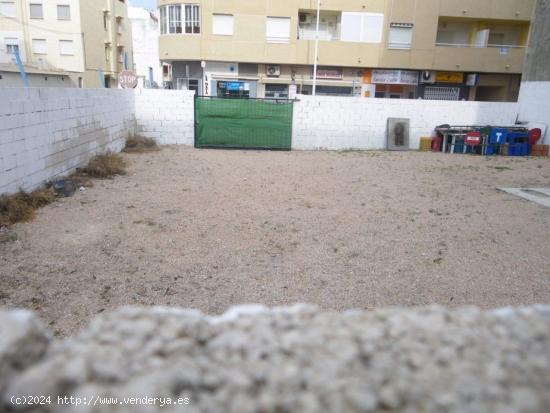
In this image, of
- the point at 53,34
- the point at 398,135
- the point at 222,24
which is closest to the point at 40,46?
the point at 53,34

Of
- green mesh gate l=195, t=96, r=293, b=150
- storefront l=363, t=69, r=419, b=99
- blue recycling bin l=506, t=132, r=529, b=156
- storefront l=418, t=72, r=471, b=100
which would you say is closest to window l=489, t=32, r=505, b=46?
storefront l=418, t=72, r=471, b=100

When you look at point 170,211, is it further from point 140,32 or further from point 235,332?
point 140,32

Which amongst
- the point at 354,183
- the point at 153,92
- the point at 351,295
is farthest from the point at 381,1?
the point at 351,295

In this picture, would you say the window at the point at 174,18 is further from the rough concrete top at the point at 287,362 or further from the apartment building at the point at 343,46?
the rough concrete top at the point at 287,362

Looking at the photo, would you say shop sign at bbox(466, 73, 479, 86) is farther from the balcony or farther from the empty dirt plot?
the empty dirt plot

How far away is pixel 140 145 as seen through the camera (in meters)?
14.7

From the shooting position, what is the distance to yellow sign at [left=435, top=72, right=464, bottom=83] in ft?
105

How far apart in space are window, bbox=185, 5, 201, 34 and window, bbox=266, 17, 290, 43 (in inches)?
181

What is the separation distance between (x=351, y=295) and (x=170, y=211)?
402 cm

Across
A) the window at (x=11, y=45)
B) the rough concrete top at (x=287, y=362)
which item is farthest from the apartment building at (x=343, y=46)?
the rough concrete top at (x=287, y=362)

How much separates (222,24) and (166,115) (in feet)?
55.6

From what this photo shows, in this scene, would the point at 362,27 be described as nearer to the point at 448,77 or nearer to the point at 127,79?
the point at 448,77

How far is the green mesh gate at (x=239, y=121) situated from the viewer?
51.7 feet

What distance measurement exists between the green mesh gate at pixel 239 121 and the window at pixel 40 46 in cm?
3184
